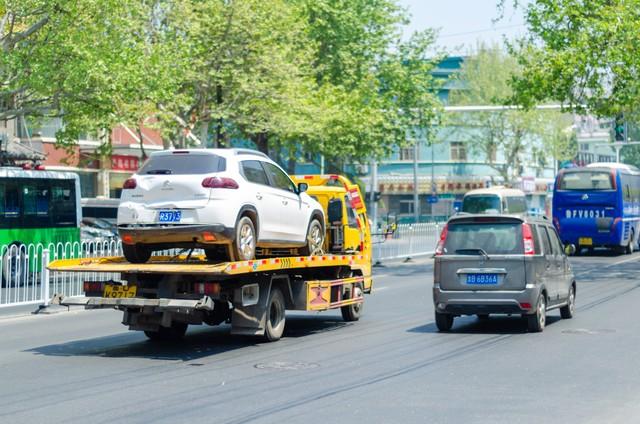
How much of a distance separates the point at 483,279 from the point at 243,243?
3.78 m

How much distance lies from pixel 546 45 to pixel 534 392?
23620 millimetres

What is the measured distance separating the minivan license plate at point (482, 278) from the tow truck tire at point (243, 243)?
334 cm

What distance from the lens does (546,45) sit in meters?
32.6

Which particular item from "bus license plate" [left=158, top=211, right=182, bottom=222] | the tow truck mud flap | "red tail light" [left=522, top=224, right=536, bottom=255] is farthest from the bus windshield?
"bus license plate" [left=158, top=211, right=182, bottom=222]

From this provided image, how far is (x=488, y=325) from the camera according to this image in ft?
56.1

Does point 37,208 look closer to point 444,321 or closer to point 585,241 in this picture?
point 444,321

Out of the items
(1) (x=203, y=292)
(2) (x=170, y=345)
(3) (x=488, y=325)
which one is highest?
(1) (x=203, y=292)

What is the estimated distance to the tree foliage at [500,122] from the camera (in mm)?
75062

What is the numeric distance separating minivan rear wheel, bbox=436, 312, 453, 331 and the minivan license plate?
763mm

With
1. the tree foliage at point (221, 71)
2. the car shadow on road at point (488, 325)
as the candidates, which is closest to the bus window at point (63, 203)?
the tree foliage at point (221, 71)

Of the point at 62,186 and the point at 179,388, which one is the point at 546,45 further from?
the point at 179,388

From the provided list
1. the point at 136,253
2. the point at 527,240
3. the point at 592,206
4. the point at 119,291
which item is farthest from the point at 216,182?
the point at 592,206

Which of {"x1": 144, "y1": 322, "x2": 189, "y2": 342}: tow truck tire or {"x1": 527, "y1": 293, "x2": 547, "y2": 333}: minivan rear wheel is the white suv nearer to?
{"x1": 144, "y1": 322, "x2": 189, "y2": 342}: tow truck tire

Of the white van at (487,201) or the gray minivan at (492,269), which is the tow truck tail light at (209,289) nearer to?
the gray minivan at (492,269)
